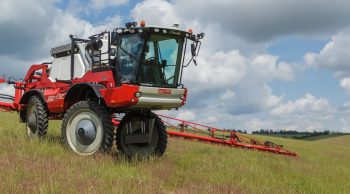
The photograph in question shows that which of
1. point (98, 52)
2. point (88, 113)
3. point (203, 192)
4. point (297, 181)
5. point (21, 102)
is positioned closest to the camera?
→ point (203, 192)

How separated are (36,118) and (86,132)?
105 inches

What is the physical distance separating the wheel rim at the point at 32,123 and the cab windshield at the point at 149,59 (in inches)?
137

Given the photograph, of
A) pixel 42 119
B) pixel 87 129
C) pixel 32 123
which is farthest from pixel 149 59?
pixel 32 123

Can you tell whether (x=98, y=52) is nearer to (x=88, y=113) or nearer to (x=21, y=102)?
(x=88, y=113)

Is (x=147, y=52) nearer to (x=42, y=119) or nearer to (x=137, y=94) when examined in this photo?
(x=137, y=94)

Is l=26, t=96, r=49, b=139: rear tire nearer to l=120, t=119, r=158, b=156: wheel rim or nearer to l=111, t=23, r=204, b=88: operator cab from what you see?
l=120, t=119, r=158, b=156: wheel rim

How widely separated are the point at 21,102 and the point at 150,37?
5162 mm

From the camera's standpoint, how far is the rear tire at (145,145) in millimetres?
10797

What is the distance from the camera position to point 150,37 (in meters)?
9.59

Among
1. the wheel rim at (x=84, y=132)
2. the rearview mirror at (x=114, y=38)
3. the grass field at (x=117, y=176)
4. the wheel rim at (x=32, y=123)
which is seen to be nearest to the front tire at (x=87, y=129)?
the wheel rim at (x=84, y=132)

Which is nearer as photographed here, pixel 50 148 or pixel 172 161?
pixel 50 148

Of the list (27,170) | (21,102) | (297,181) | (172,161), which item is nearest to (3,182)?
Result: (27,170)

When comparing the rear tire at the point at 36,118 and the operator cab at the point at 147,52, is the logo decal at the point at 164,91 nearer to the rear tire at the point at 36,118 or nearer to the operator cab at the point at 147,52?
the operator cab at the point at 147,52

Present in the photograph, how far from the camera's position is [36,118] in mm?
A: 11773
